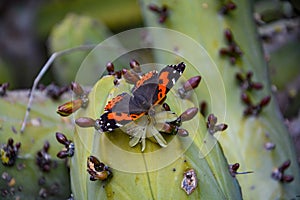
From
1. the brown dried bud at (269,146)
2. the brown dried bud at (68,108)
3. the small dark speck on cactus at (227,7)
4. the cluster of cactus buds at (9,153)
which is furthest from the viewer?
the small dark speck on cactus at (227,7)

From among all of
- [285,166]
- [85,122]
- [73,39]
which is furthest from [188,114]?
[73,39]

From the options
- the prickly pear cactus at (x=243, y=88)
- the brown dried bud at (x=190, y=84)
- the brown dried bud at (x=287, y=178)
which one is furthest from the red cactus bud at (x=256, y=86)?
the brown dried bud at (x=190, y=84)

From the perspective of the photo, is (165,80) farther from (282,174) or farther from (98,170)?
(282,174)

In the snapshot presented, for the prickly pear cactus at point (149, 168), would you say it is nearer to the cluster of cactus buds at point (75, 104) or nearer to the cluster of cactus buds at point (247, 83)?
the cluster of cactus buds at point (75, 104)

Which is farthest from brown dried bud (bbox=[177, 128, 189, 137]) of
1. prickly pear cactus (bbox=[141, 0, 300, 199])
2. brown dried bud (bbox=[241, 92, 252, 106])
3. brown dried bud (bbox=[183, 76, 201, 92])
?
brown dried bud (bbox=[241, 92, 252, 106])

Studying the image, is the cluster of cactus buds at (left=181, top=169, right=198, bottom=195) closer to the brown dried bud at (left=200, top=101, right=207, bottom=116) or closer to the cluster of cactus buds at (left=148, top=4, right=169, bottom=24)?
the brown dried bud at (left=200, top=101, right=207, bottom=116)

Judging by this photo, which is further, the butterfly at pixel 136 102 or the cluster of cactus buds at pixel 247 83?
the cluster of cactus buds at pixel 247 83
